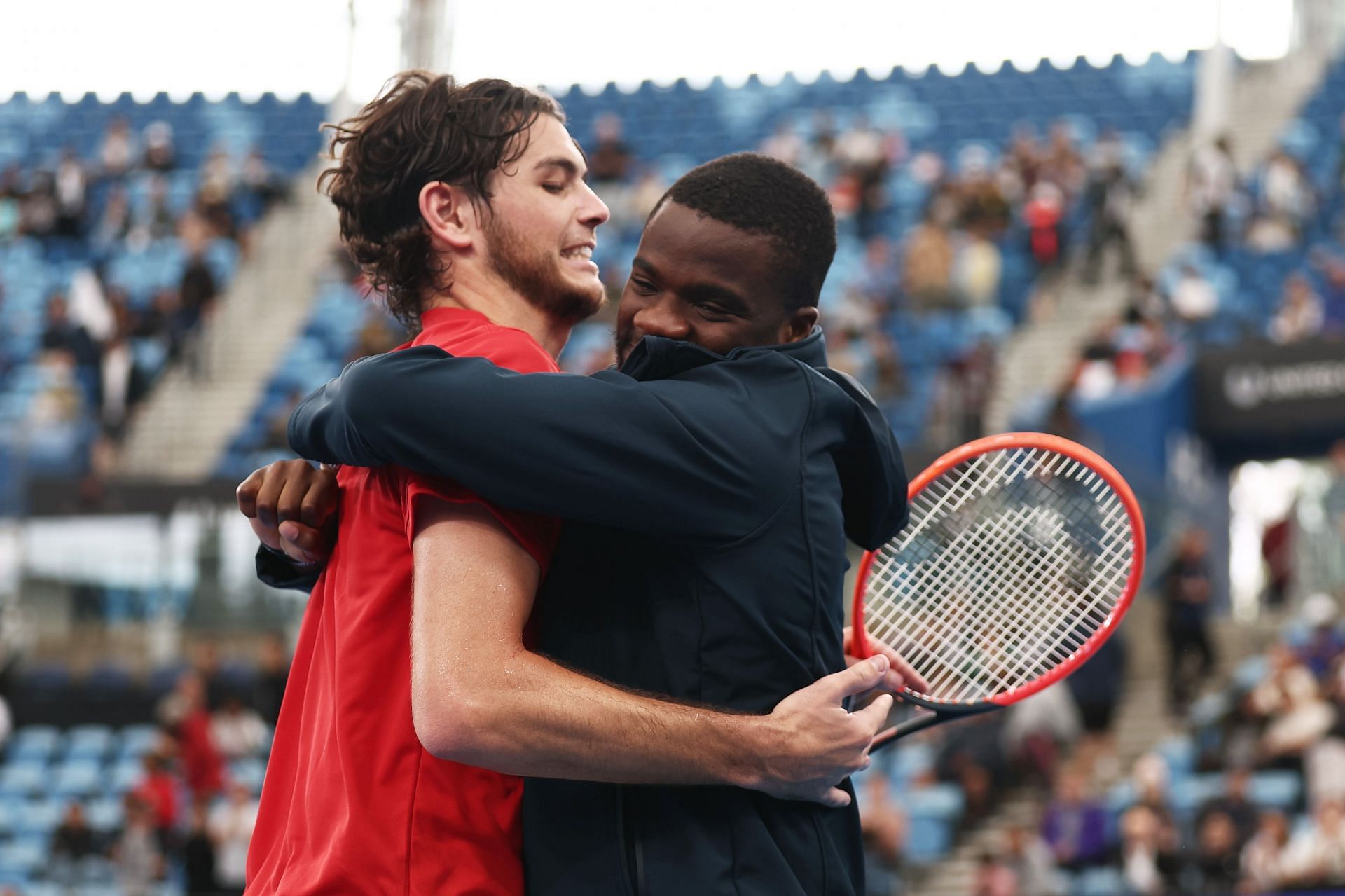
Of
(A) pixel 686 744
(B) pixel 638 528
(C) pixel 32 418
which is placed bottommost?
(C) pixel 32 418

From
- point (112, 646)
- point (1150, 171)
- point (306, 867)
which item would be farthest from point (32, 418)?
point (306, 867)

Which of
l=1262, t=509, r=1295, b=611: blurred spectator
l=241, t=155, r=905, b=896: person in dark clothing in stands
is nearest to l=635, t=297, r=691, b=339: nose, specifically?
l=241, t=155, r=905, b=896: person in dark clothing in stands

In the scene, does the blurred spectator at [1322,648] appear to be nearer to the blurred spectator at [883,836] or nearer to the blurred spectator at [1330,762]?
the blurred spectator at [1330,762]

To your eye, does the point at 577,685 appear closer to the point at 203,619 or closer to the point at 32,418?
the point at 203,619

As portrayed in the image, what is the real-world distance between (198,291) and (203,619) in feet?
16.1

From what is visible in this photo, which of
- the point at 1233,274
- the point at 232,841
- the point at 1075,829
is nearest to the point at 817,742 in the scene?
the point at 1075,829

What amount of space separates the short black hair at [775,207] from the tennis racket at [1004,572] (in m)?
0.58

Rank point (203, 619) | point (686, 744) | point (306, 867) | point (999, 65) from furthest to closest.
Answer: point (999, 65), point (203, 619), point (306, 867), point (686, 744)

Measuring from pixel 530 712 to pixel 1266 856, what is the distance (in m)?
8.04

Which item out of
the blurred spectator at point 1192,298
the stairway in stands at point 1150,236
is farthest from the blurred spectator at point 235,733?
the blurred spectator at point 1192,298

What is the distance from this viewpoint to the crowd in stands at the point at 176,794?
10977 mm

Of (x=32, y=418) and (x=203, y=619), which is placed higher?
(x=32, y=418)

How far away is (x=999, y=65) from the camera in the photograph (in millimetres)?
22781

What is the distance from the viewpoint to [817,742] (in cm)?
221
